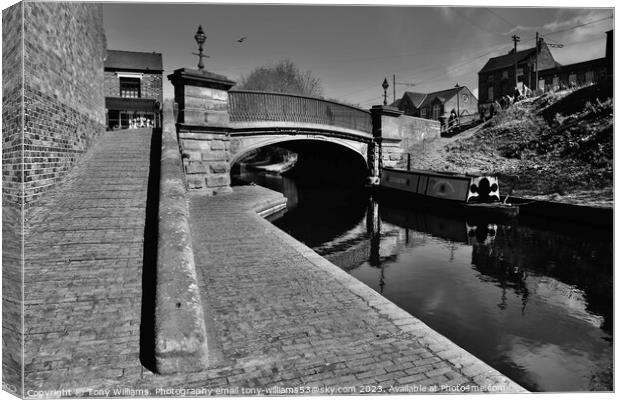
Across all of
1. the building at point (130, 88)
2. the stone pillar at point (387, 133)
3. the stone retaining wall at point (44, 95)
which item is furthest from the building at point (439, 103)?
the stone retaining wall at point (44, 95)

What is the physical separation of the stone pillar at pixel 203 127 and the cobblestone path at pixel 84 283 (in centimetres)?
530

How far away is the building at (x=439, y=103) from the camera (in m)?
60.0

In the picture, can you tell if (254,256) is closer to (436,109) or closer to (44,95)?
(44,95)

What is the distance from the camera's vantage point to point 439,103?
61.5 metres

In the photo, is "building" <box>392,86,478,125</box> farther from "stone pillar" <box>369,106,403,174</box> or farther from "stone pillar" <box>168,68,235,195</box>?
"stone pillar" <box>168,68,235,195</box>

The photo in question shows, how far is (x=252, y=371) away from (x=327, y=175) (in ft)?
85.1

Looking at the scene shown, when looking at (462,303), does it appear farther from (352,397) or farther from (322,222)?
(322,222)

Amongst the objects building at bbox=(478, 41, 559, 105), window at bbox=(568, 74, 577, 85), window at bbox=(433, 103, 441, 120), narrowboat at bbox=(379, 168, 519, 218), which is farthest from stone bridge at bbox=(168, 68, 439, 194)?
window at bbox=(433, 103, 441, 120)

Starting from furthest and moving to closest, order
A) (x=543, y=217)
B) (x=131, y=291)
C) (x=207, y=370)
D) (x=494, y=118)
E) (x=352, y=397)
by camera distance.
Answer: (x=494, y=118), (x=543, y=217), (x=131, y=291), (x=207, y=370), (x=352, y=397)

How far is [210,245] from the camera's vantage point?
7.55 meters

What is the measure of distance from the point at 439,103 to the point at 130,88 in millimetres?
44901

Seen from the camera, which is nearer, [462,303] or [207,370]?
[207,370]

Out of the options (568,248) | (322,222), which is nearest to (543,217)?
(568,248)

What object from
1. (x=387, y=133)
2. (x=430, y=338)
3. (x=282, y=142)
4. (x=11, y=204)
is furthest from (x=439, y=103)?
(x=11, y=204)
